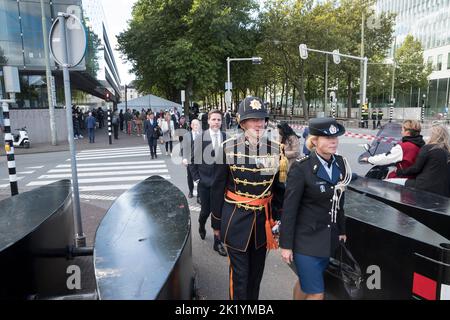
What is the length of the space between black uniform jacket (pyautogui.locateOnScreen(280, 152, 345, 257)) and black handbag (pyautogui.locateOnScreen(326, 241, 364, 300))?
48 cm

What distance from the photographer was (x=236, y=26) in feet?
108

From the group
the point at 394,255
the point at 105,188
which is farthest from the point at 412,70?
the point at 394,255

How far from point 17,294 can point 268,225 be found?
214 cm

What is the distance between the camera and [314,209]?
2893mm

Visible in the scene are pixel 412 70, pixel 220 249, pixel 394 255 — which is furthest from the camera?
pixel 412 70

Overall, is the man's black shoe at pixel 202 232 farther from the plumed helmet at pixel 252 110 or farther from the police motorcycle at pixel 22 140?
the police motorcycle at pixel 22 140

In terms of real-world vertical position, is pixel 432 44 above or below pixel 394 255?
above

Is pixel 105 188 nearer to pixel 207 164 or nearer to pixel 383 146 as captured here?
pixel 207 164

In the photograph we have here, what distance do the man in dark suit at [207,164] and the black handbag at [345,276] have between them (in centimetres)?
168

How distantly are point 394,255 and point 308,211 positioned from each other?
2.63 ft

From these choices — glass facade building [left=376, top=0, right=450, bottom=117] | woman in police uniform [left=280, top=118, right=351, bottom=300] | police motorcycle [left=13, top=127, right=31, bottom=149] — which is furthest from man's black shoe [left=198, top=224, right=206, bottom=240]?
glass facade building [left=376, top=0, right=450, bottom=117]
